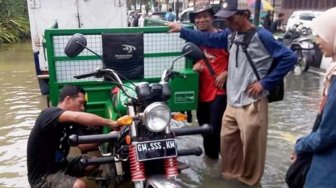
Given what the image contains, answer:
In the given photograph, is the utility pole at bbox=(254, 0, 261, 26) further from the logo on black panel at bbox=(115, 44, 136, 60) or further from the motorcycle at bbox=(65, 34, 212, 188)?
the motorcycle at bbox=(65, 34, 212, 188)

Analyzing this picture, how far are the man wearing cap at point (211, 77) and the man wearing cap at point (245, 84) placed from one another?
146mm

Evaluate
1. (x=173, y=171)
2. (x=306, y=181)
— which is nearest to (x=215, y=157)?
(x=173, y=171)

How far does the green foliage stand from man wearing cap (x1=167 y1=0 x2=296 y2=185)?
18614 mm

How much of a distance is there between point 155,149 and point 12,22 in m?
21.2

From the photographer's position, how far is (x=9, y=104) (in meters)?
7.70

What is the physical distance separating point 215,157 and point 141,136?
7.53ft

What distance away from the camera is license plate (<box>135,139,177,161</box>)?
2740 millimetres

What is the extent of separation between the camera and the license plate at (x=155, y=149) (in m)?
2.74

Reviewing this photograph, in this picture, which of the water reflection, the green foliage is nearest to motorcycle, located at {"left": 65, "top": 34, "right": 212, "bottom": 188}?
the water reflection

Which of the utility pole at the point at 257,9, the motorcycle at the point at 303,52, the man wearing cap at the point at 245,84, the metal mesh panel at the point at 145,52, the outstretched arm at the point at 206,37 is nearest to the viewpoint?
the man wearing cap at the point at 245,84

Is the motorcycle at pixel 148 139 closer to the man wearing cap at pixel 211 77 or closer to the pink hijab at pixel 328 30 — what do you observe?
the pink hijab at pixel 328 30

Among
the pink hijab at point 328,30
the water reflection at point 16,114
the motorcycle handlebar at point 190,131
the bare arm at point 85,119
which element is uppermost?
the pink hijab at point 328,30

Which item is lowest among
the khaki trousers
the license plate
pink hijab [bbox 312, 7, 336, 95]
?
the khaki trousers

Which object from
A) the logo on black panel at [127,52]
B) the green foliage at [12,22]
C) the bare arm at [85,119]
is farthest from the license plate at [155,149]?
the green foliage at [12,22]
